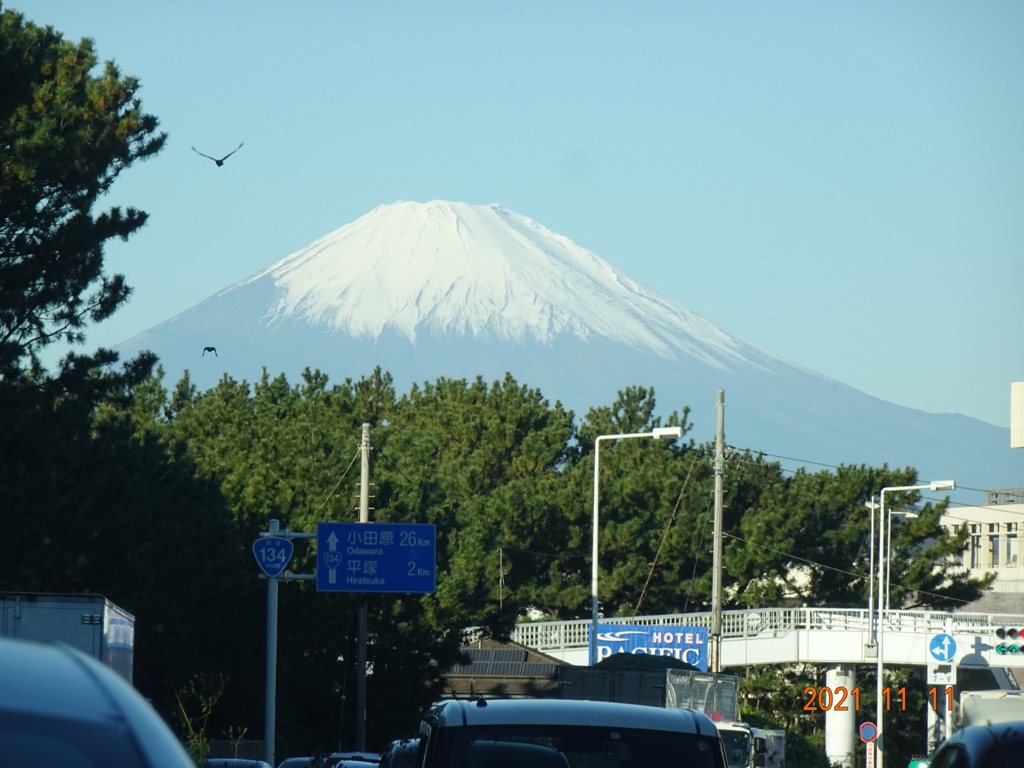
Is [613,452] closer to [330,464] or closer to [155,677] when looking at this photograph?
[330,464]

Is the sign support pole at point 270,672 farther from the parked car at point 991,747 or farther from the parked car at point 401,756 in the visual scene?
the parked car at point 991,747

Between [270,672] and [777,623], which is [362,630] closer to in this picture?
[270,672]

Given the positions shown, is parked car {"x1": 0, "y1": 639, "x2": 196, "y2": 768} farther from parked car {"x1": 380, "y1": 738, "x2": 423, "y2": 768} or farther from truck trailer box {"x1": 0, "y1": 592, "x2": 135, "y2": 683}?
Result: truck trailer box {"x1": 0, "y1": 592, "x2": 135, "y2": 683}

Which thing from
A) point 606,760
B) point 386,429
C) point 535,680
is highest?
point 386,429

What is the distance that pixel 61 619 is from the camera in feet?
49.3

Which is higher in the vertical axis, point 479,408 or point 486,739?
point 479,408

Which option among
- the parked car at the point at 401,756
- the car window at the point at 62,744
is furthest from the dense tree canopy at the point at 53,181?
the car window at the point at 62,744

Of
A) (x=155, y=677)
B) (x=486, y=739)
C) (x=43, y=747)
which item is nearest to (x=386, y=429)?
(x=155, y=677)

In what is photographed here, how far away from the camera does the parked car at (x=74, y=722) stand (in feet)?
9.53

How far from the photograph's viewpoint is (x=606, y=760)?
7.15m

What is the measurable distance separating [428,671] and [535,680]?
1076 centimetres

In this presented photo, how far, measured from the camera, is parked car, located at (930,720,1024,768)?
6207 millimetres

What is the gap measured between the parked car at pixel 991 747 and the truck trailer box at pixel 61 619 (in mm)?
10006

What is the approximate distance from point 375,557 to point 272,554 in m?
6.21
